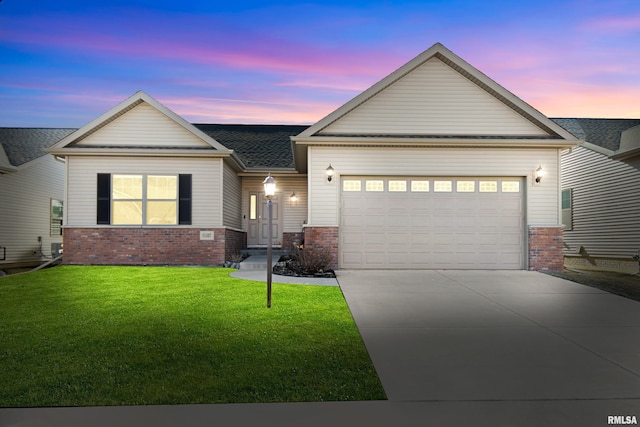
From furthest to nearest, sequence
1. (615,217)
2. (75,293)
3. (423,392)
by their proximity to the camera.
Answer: (615,217) < (75,293) < (423,392)

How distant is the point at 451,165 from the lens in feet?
44.4

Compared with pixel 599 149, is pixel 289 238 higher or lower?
lower

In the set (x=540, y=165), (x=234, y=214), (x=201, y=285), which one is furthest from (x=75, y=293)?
(x=540, y=165)

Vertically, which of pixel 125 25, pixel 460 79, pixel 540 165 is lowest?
pixel 540 165

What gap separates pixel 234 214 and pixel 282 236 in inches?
103

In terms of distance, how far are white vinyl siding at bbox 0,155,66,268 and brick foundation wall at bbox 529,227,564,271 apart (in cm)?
2057

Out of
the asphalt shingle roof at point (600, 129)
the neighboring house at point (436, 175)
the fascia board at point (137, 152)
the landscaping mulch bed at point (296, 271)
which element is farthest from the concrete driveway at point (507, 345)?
the asphalt shingle roof at point (600, 129)

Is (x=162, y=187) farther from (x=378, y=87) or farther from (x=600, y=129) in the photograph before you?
(x=600, y=129)

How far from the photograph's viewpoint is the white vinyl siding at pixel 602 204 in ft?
51.5

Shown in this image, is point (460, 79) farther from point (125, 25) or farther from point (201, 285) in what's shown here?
point (125, 25)

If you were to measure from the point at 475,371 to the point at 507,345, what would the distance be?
4.11 ft

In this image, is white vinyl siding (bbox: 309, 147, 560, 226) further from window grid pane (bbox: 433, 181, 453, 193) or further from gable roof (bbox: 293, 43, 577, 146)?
gable roof (bbox: 293, 43, 577, 146)

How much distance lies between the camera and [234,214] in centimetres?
1755

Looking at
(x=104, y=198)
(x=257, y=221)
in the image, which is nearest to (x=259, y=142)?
(x=257, y=221)
